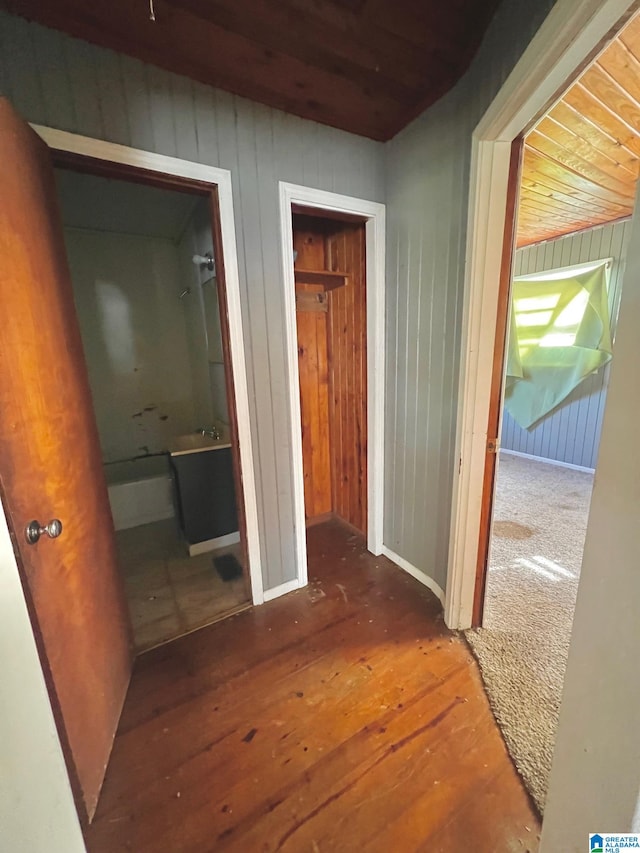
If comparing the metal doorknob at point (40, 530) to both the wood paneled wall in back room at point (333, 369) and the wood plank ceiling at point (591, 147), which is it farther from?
the wood plank ceiling at point (591, 147)

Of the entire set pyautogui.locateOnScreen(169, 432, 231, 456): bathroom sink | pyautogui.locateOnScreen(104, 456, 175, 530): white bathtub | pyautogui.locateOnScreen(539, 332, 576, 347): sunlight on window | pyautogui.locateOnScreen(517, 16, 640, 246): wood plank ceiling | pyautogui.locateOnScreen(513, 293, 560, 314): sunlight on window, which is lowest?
pyautogui.locateOnScreen(104, 456, 175, 530): white bathtub

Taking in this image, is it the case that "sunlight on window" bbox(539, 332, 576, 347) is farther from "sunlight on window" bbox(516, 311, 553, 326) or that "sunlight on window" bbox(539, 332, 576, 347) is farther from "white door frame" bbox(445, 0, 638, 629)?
"white door frame" bbox(445, 0, 638, 629)

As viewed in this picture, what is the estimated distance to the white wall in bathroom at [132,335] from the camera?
2879mm

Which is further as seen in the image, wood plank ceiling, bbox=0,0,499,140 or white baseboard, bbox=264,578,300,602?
white baseboard, bbox=264,578,300,602

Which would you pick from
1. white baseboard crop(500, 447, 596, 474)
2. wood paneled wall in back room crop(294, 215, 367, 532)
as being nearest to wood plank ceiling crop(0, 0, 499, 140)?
wood paneled wall in back room crop(294, 215, 367, 532)

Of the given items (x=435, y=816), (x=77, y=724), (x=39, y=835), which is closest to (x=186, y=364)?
(x=77, y=724)

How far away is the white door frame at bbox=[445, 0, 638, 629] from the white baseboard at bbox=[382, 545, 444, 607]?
0.61 ft

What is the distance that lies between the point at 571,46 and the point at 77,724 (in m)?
2.32

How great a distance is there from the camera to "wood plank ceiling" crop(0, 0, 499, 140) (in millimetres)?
1100

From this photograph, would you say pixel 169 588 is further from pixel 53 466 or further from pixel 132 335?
pixel 132 335

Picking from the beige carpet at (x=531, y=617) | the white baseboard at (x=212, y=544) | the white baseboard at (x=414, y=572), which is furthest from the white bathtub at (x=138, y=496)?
the beige carpet at (x=531, y=617)

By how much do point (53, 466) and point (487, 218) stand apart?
1.73m

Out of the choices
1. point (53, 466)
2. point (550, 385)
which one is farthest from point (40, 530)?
point (550, 385)

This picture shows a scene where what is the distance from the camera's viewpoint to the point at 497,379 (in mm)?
1448
